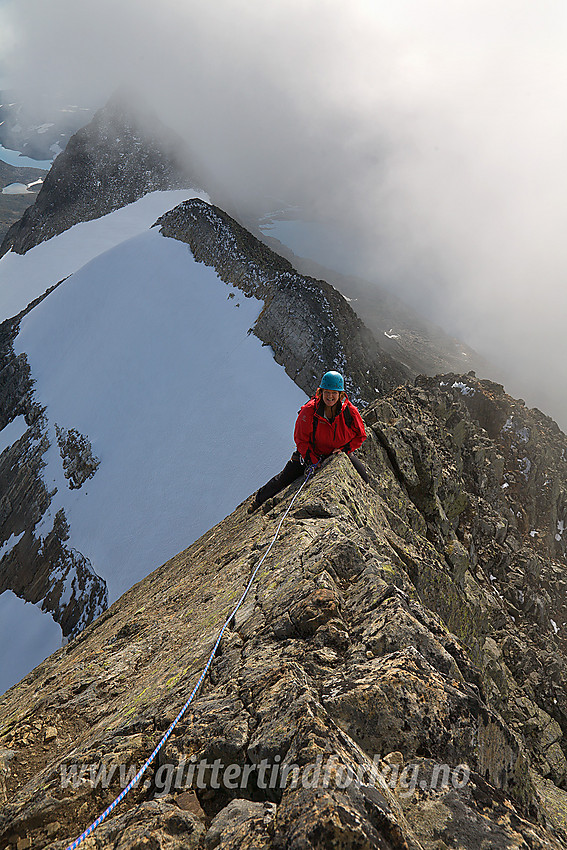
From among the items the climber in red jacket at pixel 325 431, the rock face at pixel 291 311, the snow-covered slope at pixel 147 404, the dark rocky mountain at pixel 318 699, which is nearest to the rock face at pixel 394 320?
the rock face at pixel 291 311

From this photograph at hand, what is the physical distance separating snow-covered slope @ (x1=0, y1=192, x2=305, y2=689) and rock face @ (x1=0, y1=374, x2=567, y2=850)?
947 centimetres

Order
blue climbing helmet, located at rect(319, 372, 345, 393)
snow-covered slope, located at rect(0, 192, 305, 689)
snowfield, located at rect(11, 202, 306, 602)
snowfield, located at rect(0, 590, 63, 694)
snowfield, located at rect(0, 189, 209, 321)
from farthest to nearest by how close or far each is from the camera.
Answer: snowfield, located at rect(0, 189, 209, 321), snowfield, located at rect(11, 202, 306, 602), snow-covered slope, located at rect(0, 192, 305, 689), snowfield, located at rect(0, 590, 63, 694), blue climbing helmet, located at rect(319, 372, 345, 393)

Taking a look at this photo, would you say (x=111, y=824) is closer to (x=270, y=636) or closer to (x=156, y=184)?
(x=270, y=636)

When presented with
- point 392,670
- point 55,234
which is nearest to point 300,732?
point 392,670

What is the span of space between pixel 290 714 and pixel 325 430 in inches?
226

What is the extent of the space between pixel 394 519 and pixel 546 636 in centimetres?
924

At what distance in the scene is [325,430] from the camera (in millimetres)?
9102

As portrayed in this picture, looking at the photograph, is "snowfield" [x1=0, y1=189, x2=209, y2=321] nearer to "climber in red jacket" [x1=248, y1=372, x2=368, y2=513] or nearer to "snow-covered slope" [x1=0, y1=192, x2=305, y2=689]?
"snow-covered slope" [x1=0, y1=192, x2=305, y2=689]

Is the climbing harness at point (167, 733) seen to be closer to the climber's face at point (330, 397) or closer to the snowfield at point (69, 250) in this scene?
the climber's face at point (330, 397)

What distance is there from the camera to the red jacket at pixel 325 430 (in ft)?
29.5

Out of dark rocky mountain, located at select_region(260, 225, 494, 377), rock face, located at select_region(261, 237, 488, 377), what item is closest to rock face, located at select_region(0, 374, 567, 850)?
dark rocky mountain, located at select_region(260, 225, 494, 377)

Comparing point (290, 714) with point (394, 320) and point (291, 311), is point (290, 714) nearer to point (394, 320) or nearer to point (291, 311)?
point (291, 311)

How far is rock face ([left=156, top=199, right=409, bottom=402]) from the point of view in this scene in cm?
2508

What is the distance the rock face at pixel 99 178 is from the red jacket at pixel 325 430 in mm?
63284
